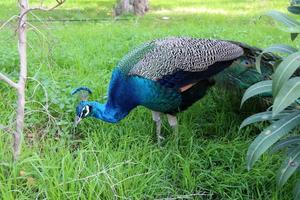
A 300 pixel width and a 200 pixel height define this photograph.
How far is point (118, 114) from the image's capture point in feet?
11.4

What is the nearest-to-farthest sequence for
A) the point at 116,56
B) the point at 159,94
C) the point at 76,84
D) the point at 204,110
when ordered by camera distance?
the point at 159,94, the point at 204,110, the point at 76,84, the point at 116,56

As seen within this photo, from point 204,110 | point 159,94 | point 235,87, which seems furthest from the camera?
point 204,110

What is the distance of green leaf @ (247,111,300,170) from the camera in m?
2.60

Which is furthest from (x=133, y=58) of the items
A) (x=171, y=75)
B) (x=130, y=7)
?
(x=130, y=7)

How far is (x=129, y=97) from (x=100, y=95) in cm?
88

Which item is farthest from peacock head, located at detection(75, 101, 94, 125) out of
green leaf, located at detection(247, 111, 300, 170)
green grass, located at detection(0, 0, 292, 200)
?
Answer: green leaf, located at detection(247, 111, 300, 170)

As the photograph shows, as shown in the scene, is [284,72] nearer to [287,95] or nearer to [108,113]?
[287,95]

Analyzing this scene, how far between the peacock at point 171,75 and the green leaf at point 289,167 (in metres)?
0.96

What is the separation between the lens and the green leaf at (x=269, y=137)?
2.60 m

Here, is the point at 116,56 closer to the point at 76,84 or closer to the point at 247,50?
the point at 76,84

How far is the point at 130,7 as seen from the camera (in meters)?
11.9

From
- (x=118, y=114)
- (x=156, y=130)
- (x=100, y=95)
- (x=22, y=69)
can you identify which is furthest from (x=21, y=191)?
(x=100, y=95)

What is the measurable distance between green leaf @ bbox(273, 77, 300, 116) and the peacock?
1243 mm

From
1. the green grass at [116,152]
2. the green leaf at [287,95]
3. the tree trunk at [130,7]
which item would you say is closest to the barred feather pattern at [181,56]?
the green grass at [116,152]
